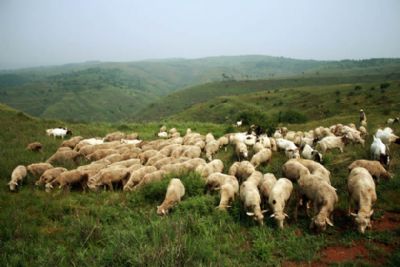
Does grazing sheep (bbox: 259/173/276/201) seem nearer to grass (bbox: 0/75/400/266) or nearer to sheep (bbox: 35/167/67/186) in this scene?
grass (bbox: 0/75/400/266)

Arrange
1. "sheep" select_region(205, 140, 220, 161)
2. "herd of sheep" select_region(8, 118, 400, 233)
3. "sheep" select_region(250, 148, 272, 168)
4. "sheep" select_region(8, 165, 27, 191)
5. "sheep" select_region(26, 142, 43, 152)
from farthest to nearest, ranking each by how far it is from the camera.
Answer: "sheep" select_region(26, 142, 43, 152) → "sheep" select_region(205, 140, 220, 161) → "sheep" select_region(250, 148, 272, 168) → "sheep" select_region(8, 165, 27, 191) → "herd of sheep" select_region(8, 118, 400, 233)

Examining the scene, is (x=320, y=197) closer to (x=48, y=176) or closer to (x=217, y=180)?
(x=217, y=180)

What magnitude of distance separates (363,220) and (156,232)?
436 cm

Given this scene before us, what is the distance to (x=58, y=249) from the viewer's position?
20.4 ft

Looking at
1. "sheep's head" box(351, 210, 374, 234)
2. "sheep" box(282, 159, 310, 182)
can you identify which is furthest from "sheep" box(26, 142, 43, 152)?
"sheep's head" box(351, 210, 374, 234)

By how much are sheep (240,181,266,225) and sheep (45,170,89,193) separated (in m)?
5.62

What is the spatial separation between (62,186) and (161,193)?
3.73 metres

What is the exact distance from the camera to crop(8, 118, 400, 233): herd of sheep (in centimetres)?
736

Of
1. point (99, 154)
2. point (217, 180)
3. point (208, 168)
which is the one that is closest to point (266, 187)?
point (217, 180)

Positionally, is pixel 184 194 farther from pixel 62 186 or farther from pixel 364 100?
pixel 364 100

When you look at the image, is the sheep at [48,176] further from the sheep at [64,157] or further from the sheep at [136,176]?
the sheep at [136,176]

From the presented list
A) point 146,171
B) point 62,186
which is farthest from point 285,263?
point 62,186

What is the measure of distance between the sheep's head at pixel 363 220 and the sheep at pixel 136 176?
260 inches

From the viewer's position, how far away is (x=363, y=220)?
6598 millimetres
